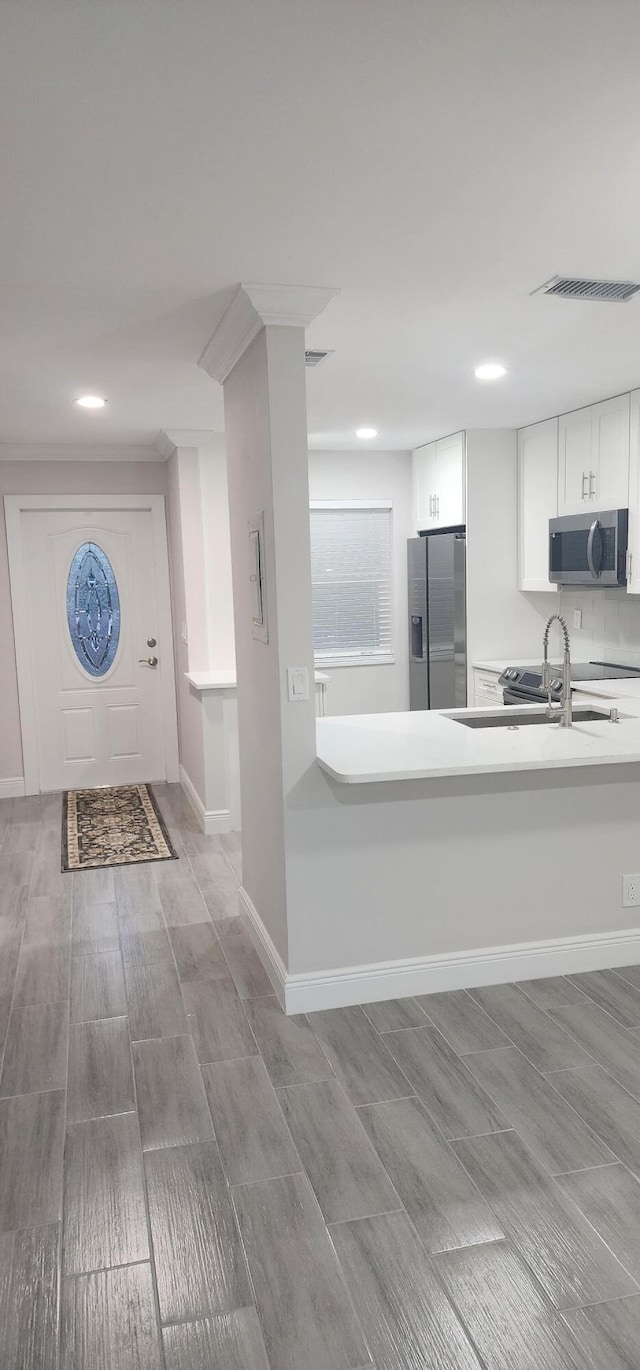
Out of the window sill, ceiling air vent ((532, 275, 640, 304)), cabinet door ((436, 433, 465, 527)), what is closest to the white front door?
the window sill

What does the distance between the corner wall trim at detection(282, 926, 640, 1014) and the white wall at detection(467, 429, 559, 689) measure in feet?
8.43

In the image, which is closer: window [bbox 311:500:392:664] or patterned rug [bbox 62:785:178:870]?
patterned rug [bbox 62:785:178:870]

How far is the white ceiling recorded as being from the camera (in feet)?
4.79

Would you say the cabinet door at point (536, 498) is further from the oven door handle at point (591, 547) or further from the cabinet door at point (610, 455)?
the oven door handle at point (591, 547)

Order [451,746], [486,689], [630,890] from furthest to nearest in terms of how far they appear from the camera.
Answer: [486,689]
[630,890]
[451,746]

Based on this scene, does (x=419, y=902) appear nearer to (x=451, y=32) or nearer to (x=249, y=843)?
(x=249, y=843)

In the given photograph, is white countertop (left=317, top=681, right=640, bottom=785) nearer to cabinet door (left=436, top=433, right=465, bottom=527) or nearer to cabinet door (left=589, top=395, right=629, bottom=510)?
cabinet door (left=589, top=395, right=629, bottom=510)

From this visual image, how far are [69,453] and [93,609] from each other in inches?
41.0

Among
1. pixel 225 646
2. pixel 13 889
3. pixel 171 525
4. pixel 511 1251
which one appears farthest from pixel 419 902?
pixel 171 525

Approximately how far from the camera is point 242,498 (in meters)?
3.34

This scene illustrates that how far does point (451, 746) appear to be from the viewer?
3.08m

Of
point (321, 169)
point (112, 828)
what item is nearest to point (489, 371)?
point (321, 169)

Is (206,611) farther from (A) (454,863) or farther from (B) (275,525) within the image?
(A) (454,863)

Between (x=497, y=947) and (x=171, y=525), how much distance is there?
12.5 feet
